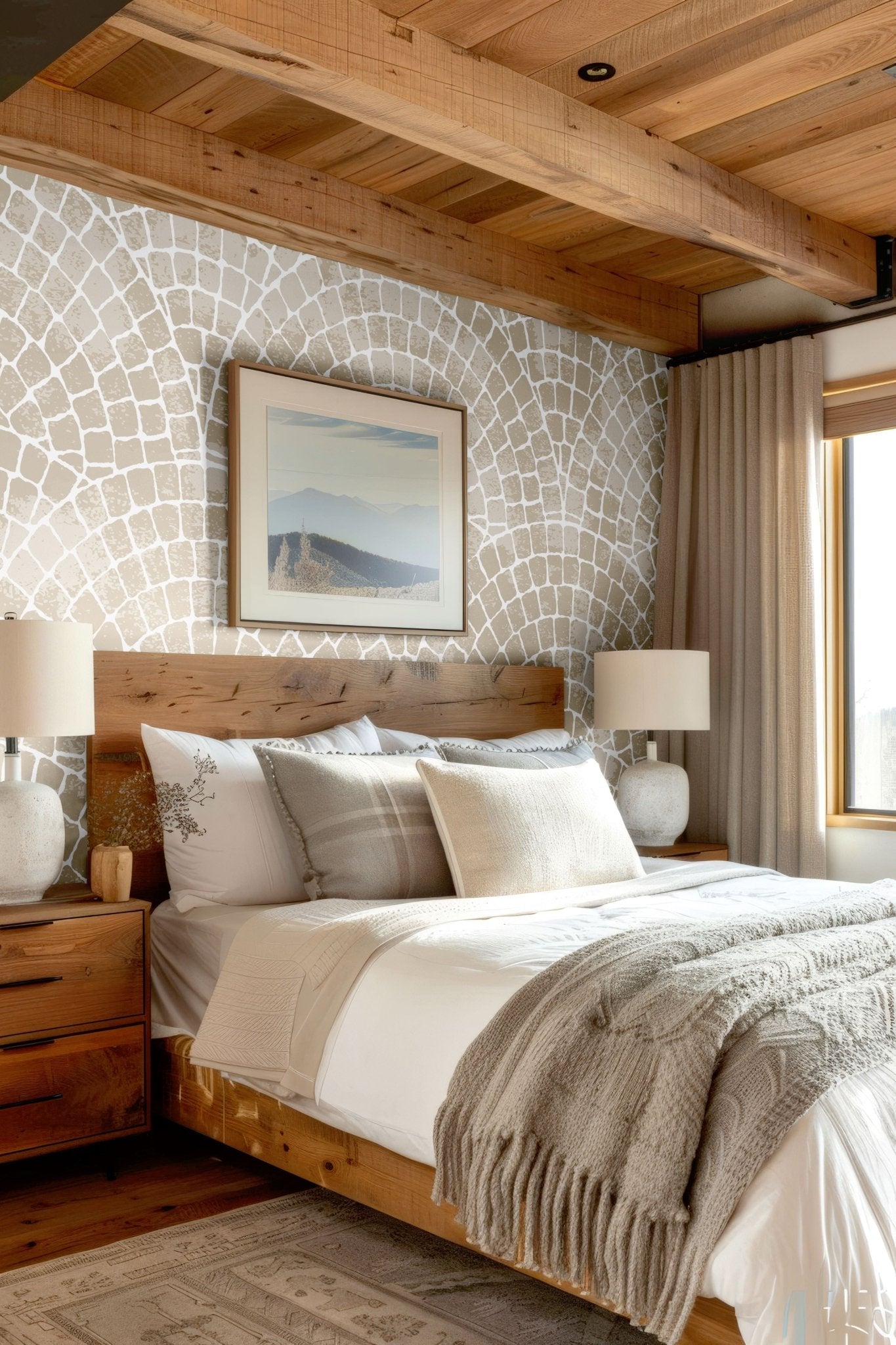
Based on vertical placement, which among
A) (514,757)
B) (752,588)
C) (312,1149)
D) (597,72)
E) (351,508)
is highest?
(597,72)

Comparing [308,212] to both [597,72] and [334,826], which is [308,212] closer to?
[597,72]

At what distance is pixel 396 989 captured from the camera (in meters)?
2.35

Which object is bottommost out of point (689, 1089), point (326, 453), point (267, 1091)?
point (267, 1091)

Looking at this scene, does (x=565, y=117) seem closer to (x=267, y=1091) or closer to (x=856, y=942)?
(x=856, y=942)

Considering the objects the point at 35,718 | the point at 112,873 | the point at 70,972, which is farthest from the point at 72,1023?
the point at 35,718

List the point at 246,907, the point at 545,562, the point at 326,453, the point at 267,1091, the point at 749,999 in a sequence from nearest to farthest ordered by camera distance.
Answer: the point at 749,999, the point at 267,1091, the point at 246,907, the point at 326,453, the point at 545,562

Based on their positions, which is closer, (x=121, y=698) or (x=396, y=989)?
(x=396, y=989)

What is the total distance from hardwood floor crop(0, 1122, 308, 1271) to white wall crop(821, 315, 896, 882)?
2422mm

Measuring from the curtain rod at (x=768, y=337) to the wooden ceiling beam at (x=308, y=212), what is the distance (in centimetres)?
9

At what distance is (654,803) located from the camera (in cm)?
429

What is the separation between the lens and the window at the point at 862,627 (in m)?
4.39

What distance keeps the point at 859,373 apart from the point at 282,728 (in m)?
2.46

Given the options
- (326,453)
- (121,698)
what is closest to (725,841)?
(326,453)

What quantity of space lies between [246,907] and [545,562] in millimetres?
1982
